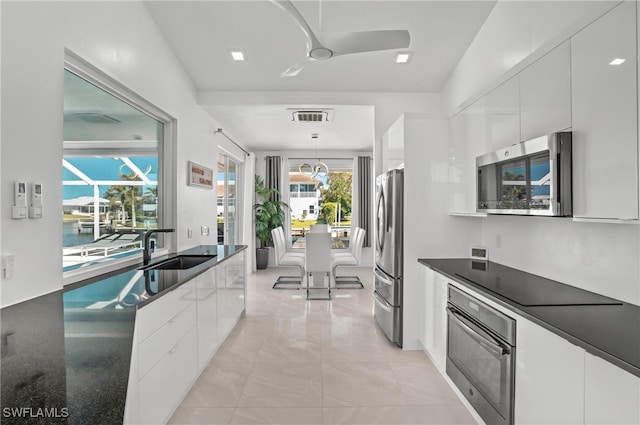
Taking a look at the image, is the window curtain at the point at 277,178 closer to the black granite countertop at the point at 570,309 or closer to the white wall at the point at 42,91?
the white wall at the point at 42,91

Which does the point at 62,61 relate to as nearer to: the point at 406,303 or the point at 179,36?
the point at 179,36

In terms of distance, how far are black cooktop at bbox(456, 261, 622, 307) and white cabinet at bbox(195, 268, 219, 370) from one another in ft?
6.13

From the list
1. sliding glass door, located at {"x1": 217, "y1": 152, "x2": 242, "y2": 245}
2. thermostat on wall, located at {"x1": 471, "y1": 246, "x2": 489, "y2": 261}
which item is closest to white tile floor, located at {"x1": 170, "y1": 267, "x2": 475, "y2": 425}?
thermostat on wall, located at {"x1": 471, "y1": 246, "x2": 489, "y2": 261}

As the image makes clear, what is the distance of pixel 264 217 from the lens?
294 inches

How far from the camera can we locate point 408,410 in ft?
7.55

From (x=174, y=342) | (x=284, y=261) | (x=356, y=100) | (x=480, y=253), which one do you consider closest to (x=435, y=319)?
(x=480, y=253)

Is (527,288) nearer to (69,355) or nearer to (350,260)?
(69,355)

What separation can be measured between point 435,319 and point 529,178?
4.48 feet

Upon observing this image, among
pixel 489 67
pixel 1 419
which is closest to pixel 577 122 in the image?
pixel 489 67

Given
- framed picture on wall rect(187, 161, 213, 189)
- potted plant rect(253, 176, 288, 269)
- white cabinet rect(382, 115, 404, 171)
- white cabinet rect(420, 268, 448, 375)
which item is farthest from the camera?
potted plant rect(253, 176, 288, 269)

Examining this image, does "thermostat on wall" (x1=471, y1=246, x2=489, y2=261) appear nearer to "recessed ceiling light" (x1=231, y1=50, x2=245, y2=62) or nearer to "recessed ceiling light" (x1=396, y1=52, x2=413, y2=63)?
"recessed ceiling light" (x1=396, y1=52, x2=413, y2=63)

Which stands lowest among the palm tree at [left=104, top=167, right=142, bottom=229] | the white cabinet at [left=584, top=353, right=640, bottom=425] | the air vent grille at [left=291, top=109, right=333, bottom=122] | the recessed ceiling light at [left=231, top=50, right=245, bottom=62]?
the white cabinet at [left=584, top=353, right=640, bottom=425]

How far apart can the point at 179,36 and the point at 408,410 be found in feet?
11.7

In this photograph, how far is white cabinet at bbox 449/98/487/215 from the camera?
8.84 feet
